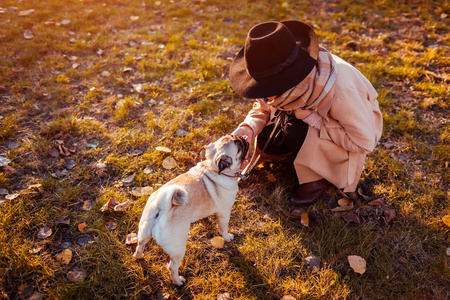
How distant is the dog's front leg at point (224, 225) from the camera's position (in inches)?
99.8

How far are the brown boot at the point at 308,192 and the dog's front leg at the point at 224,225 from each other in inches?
34.4

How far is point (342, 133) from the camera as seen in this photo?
8.66ft

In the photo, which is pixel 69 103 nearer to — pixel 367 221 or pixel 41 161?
pixel 41 161

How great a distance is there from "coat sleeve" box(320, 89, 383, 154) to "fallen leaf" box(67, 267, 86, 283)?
104 inches

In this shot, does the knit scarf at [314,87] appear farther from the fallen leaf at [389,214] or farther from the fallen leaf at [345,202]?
the fallen leaf at [389,214]

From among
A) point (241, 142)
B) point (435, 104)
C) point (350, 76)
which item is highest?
point (350, 76)

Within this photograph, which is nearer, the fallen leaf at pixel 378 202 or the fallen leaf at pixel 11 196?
the fallen leaf at pixel 11 196

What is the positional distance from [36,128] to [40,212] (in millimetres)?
1533

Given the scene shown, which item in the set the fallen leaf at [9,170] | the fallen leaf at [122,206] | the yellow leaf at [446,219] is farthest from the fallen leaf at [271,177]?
the fallen leaf at [9,170]

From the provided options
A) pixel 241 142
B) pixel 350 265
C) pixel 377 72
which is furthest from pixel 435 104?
pixel 241 142

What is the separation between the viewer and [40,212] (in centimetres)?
273

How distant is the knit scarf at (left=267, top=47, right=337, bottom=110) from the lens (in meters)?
2.37

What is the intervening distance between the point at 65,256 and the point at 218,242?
1.44m

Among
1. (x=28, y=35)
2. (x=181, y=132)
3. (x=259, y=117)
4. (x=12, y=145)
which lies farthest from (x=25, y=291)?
(x=28, y=35)
